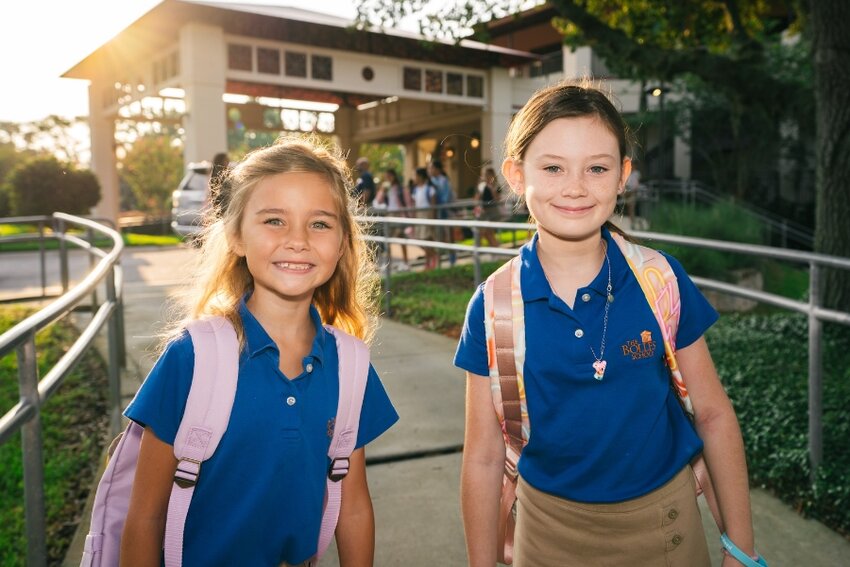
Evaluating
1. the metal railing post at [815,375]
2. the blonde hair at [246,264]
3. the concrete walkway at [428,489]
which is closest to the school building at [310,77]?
the concrete walkway at [428,489]

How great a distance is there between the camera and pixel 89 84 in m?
25.2

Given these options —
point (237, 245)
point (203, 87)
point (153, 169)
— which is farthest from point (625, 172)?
point (153, 169)

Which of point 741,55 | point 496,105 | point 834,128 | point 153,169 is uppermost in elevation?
point 496,105

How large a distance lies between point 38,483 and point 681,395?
6.02 feet

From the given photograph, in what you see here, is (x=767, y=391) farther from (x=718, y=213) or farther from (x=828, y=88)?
(x=718, y=213)

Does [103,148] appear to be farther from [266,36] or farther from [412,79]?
[412,79]

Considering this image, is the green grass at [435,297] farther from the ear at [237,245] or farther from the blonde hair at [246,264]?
the ear at [237,245]

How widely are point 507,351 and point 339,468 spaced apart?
1.49 feet

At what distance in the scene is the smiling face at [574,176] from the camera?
176 centimetres

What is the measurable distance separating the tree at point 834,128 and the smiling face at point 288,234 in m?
6.20

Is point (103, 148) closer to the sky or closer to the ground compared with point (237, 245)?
closer to the sky

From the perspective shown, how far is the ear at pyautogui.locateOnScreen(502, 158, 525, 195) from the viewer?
74.0 inches

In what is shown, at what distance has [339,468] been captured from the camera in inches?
68.2

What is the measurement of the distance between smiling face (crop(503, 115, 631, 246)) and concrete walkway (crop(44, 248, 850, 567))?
132cm
